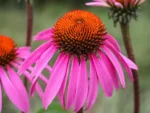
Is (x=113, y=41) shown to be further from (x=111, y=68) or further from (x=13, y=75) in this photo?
(x=13, y=75)

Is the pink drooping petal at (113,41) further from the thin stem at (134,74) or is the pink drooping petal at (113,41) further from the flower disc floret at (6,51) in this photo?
the flower disc floret at (6,51)

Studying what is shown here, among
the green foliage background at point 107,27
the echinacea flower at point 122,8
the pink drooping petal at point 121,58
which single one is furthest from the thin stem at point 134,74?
Answer: the green foliage background at point 107,27

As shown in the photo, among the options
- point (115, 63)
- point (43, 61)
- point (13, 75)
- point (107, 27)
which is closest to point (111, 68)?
point (115, 63)

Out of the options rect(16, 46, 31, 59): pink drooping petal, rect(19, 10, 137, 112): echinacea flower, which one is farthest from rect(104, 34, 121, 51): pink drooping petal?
rect(16, 46, 31, 59): pink drooping petal

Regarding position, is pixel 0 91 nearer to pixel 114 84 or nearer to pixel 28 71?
pixel 28 71

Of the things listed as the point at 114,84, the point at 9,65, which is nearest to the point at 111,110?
the point at 9,65

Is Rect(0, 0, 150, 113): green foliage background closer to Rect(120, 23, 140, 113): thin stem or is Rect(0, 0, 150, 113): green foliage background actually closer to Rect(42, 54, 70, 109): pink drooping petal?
Rect(120, 23, 140, 113): thin stem
